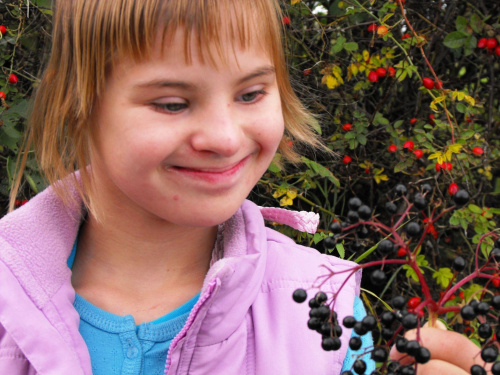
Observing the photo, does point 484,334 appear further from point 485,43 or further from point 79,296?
point 485,43

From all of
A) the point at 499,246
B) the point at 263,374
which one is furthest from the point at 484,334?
the point at 263,374

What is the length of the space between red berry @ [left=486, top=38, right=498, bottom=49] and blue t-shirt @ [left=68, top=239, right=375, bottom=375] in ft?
4.64

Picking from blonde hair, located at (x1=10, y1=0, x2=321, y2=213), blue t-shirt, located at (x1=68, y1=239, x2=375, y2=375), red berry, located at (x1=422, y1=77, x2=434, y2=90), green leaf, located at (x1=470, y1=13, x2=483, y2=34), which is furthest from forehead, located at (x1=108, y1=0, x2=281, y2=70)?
green leaf, located at (x1=470, y1=13, x2=483, y2=34)

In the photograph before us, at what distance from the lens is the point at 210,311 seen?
1.23m

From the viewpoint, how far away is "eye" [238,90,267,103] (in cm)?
120

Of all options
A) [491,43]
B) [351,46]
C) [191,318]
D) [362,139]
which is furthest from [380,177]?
[191,318]

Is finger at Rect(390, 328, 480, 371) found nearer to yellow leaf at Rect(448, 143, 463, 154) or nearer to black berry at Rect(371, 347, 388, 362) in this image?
black berry at Rect(371, 347, 388, 362)

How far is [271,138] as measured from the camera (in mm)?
1265

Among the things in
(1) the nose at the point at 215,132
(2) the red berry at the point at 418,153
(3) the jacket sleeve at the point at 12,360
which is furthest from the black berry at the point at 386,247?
(2) the red berry at the point at 418,153

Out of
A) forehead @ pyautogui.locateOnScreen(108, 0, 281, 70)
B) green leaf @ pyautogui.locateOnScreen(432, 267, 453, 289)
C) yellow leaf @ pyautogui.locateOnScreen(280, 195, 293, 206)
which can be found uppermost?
forehead @ pyautogui.locateOnScreen(108, 0, 281, 70)

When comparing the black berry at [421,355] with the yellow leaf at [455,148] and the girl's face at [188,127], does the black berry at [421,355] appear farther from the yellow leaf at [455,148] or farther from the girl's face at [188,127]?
the yellow leaf at [455,148]

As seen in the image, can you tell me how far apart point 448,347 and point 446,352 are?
0.01 m

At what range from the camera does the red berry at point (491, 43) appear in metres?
2.23

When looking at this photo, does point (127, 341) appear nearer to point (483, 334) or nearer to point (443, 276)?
point (483, 334)
